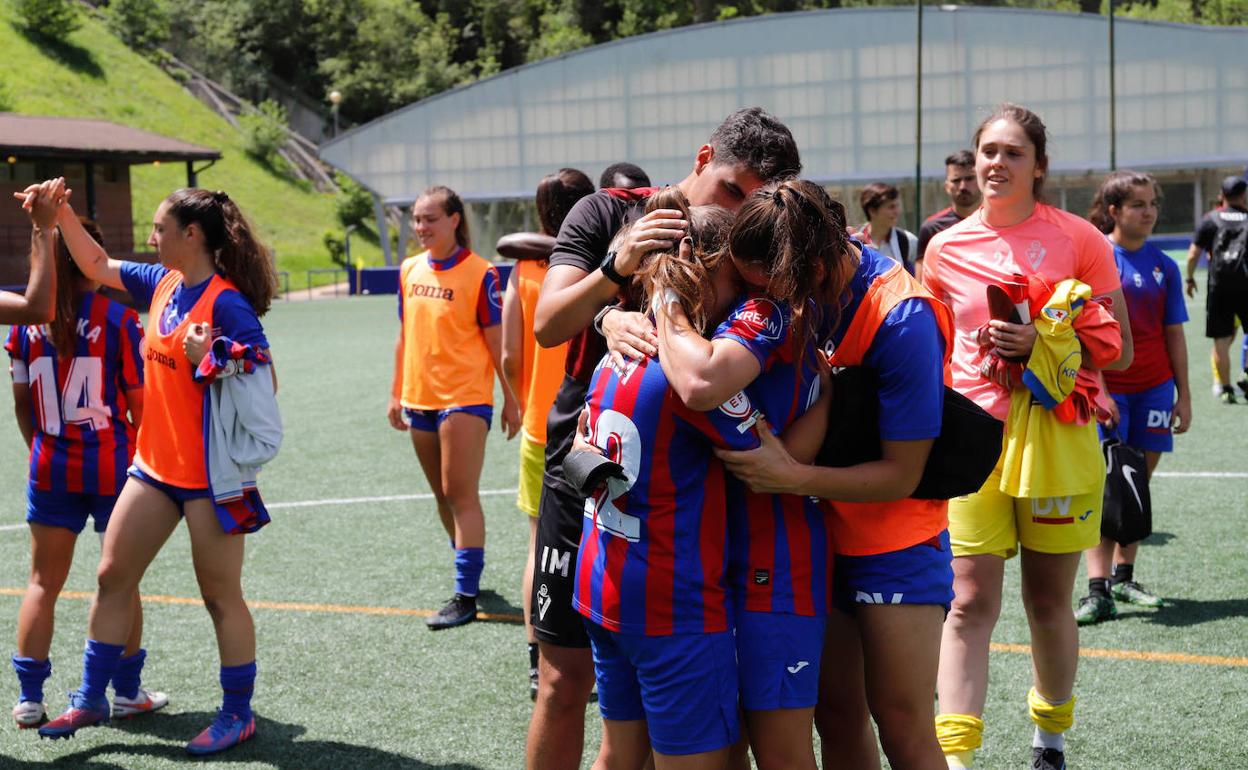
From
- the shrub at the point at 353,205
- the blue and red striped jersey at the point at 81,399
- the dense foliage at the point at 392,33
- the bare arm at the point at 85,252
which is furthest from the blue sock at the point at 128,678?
the dense foliage at the point at 392,33

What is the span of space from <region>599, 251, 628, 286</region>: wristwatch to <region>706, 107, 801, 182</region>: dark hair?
1.30ft

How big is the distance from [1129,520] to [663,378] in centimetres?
346

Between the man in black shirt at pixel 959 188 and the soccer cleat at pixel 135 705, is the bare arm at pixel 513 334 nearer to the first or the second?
the soccer cleat at pixel 135 705

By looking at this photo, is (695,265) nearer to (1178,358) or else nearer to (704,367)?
(704,367)

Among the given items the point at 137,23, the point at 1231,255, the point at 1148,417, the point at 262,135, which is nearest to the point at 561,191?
the point at 1148,417

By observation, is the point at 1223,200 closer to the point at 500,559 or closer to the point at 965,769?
the point at 500,559

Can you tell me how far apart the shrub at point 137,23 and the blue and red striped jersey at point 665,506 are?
251 ft

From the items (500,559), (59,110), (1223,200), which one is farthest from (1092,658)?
(59,110)

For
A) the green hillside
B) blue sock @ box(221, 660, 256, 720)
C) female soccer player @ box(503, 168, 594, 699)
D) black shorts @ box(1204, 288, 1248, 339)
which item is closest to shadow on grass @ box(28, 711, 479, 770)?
blue sock @ box(221, 660, 256, 720)

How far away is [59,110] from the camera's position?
A: 57719 millimetres

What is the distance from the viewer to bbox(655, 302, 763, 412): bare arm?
269 cm

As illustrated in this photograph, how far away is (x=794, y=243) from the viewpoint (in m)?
2.75

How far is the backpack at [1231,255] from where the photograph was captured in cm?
1287

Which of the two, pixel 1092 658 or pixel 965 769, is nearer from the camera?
pixel 965 769
